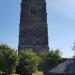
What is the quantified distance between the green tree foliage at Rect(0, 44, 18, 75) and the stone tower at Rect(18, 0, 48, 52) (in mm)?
26403

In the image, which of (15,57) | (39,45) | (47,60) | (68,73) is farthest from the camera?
(39,45)

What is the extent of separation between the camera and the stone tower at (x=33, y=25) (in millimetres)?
57688

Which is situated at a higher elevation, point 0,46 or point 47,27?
point 47,27

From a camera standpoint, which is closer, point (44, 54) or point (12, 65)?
point (12, 65)

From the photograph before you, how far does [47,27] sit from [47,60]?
1567cm

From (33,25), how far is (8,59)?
30.5 meters

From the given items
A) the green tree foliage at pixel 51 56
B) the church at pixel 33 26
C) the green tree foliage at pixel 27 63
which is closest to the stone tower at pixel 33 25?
the church at pixel 33 26

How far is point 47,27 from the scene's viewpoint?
Result: 193 feet

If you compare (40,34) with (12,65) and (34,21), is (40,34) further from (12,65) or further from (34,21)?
(12,65)

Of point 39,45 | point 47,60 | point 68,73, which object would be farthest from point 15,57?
point 39,45

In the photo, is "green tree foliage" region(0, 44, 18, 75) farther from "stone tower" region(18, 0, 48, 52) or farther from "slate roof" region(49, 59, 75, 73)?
"stone tower" region(18, 0, 48, 52)

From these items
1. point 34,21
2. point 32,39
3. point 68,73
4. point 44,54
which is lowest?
point 68,73

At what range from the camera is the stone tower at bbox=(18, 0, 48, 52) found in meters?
57.7

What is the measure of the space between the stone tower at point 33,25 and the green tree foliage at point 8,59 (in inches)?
1039
